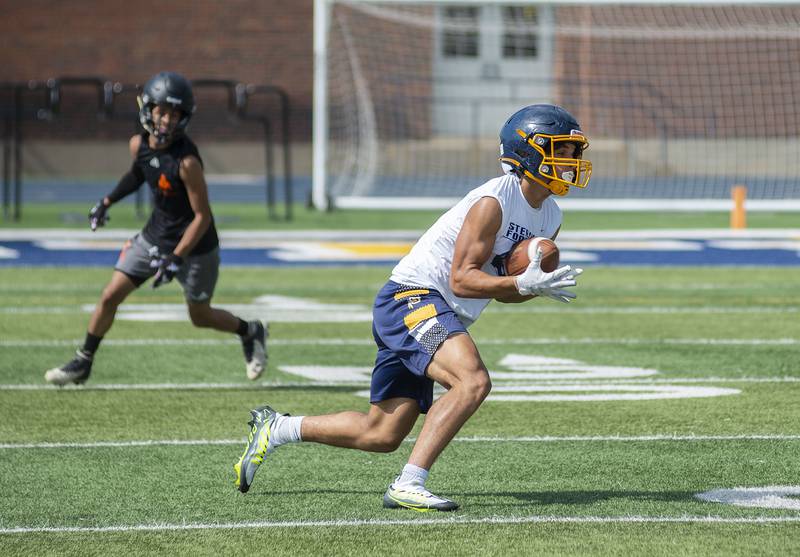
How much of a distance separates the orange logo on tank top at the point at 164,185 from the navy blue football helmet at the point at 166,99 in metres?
0.20

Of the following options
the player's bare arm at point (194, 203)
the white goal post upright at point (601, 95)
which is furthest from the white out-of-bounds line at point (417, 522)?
the white goal post upright at point (601, 95)

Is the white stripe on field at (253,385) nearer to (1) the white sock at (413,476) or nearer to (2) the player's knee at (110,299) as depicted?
(2) the player's knee at (110,299)

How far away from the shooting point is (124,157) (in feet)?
107

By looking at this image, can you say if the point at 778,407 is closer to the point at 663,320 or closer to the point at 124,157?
the point at 663,320

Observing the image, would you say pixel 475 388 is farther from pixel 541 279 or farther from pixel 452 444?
pixel 452 444

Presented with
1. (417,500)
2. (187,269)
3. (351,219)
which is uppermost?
(187,269)

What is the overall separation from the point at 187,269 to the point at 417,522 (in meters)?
3.67

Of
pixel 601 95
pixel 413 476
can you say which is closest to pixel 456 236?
pixel 413 476

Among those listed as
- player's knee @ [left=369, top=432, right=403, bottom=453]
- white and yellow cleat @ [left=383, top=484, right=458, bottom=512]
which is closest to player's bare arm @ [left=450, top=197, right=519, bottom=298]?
player's knee @ [left=369, top=432, right=403, bottom=453]

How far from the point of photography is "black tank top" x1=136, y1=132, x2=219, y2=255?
8.71m

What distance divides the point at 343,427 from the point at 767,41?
24554 millimetres

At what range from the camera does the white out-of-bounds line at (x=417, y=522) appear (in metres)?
5.41

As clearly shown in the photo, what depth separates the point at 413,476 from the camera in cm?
562

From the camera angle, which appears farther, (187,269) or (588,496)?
(187,269)
